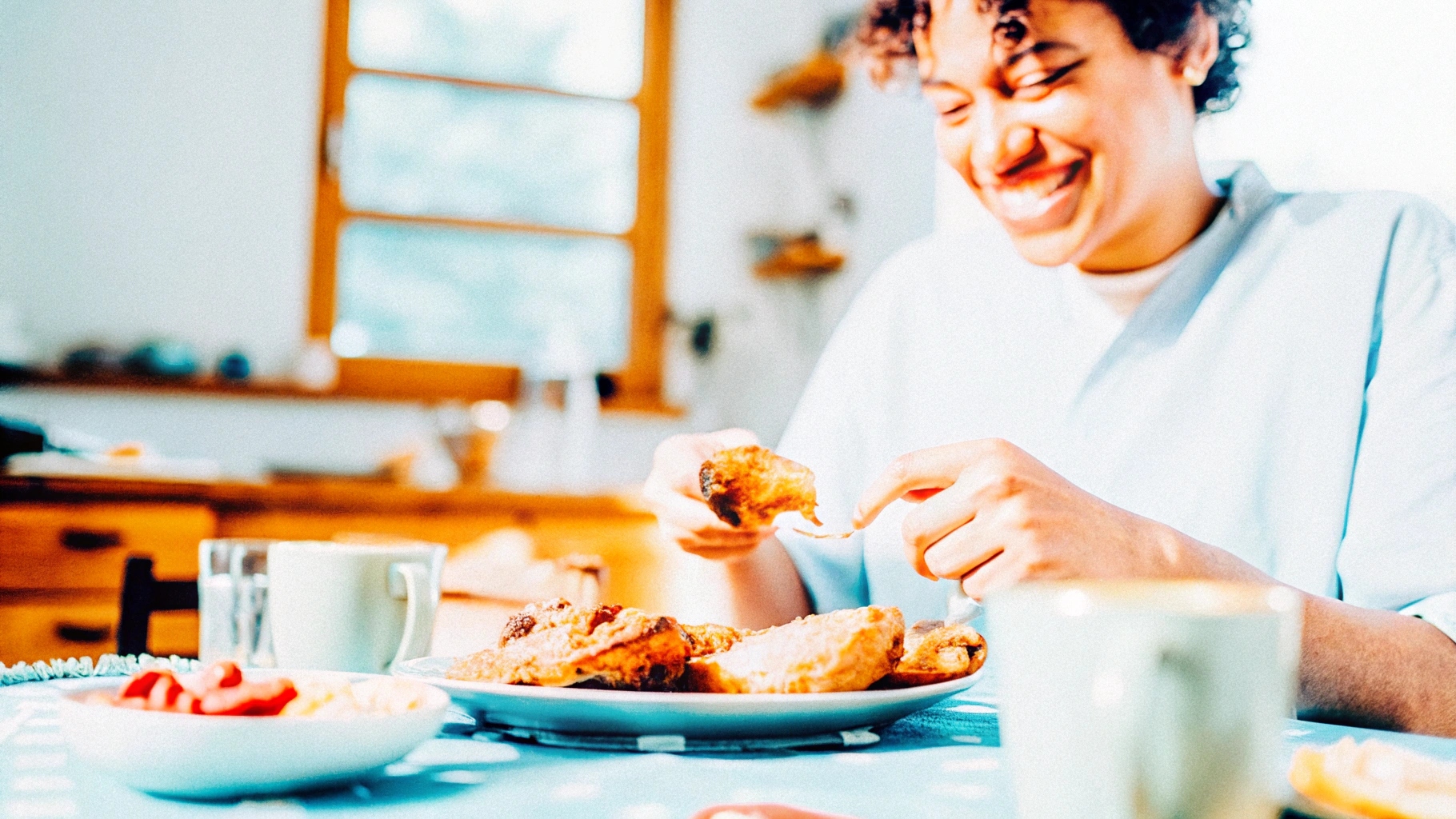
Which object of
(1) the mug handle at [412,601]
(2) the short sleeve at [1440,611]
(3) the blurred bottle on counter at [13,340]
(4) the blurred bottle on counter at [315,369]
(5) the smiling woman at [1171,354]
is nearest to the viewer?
(1) the mug handle at [412,601]

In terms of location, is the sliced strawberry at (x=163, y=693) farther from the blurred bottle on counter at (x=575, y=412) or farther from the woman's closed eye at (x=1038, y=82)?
the blurred bottle on counter at (x=575, y=412)

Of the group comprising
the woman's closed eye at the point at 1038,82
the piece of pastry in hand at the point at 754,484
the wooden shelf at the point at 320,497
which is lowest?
the wooden shelf at the point at 320,497

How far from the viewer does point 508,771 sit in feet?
1.94

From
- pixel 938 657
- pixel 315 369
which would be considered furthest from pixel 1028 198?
pixel 315 369

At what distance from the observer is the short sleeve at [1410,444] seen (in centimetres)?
107

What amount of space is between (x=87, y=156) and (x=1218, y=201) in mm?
2894

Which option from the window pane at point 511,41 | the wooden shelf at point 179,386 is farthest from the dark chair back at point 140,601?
the window pane at point 511,41

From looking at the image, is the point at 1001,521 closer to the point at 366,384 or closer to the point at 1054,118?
the point at 1054,118

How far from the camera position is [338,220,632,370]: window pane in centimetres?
347

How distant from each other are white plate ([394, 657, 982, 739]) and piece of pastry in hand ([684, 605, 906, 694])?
0.02 metres

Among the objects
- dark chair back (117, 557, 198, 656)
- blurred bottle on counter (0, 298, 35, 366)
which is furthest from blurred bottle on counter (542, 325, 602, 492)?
dark chair back (117, 557, 198, 656)

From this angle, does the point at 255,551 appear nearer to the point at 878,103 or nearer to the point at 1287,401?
the point at 1287,401

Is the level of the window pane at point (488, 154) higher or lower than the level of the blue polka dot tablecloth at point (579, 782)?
higher

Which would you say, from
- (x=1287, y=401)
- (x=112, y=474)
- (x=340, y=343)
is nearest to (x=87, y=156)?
(x=340, y=343)
